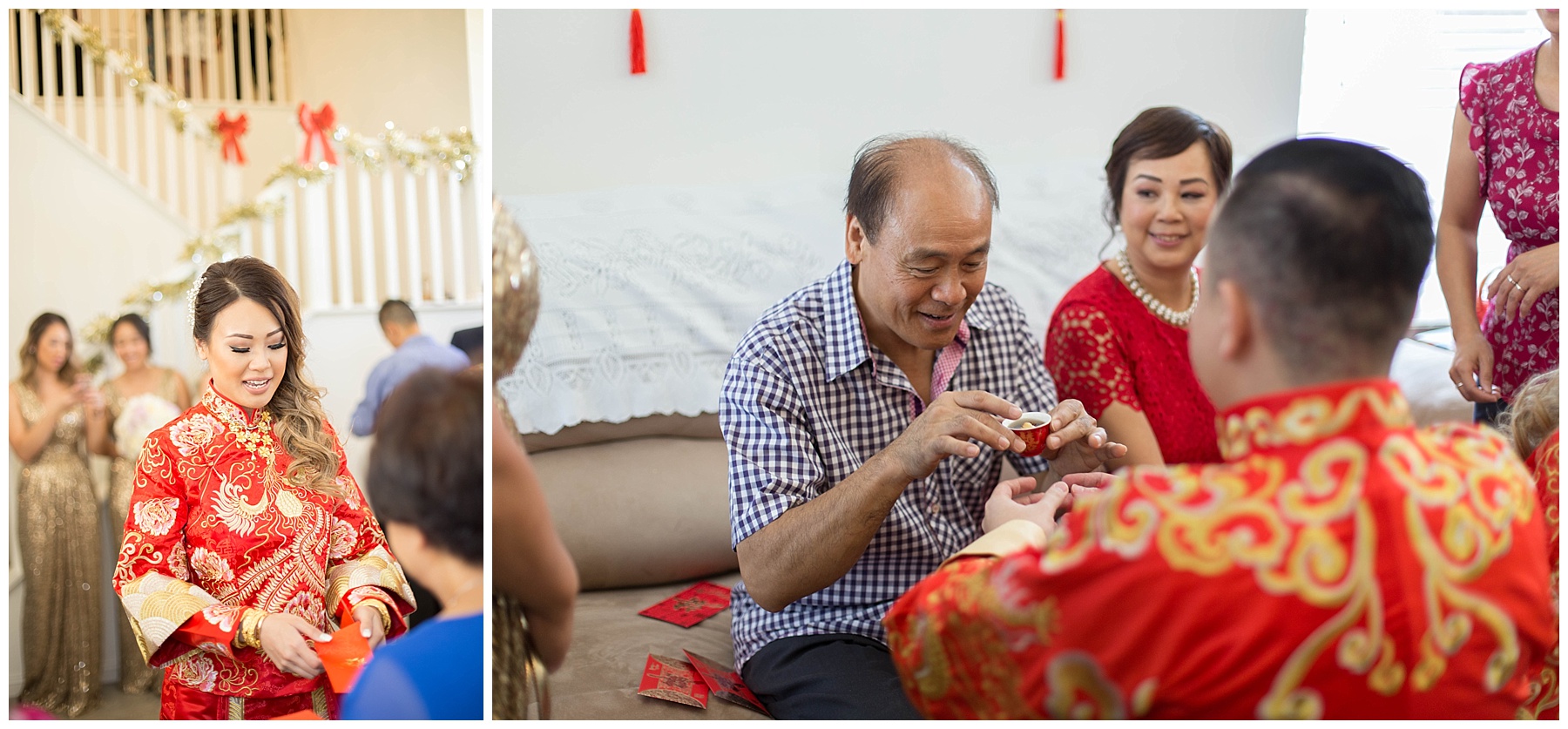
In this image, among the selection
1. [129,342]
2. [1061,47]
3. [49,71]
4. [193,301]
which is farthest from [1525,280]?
[49,71]

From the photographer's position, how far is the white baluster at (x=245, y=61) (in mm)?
4645

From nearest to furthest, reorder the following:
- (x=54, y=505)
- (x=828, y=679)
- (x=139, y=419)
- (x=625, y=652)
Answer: (x=828, y=679), (x=625, y=652), (x=54, y=505), (x=139, y=419)

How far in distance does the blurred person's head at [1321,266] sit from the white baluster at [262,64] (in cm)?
464

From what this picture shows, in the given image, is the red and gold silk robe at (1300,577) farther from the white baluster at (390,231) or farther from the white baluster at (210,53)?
the white baluster at (210,53)

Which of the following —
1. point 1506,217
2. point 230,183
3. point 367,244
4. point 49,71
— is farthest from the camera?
point 230,183

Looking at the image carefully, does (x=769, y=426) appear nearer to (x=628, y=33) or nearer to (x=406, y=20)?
(x=628, y=33)

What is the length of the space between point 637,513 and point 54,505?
5.03 feet

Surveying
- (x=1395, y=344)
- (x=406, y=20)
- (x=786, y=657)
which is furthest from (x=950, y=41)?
(x=406, y=20)

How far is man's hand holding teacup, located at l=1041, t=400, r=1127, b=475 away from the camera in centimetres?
154

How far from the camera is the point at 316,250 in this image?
129 inches

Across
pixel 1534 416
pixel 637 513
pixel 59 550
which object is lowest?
pixel 59 550

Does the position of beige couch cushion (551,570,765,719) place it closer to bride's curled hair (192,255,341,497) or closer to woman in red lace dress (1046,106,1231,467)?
bride's curled hair (192,255,341,497)

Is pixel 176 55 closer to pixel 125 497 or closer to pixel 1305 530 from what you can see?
pixel 125 497

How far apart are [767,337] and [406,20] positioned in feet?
11.5
